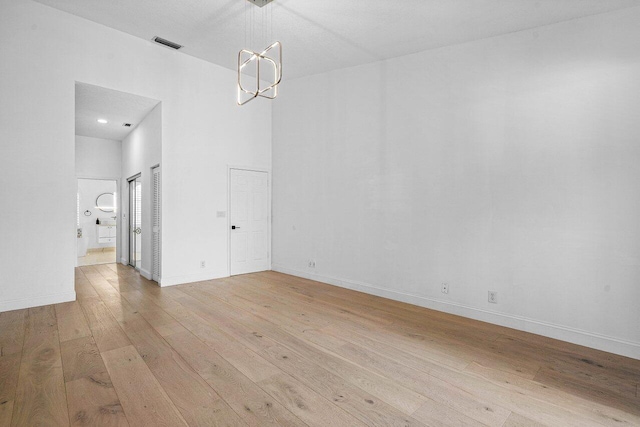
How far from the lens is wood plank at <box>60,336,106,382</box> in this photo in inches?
98.2

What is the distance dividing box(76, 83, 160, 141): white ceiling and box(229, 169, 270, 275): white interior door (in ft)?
6.25

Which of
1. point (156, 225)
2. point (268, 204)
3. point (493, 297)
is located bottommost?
point (493, 297)

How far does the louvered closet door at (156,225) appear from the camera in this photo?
5.38m

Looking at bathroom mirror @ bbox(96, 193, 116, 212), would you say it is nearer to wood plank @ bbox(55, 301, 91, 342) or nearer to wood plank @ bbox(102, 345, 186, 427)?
wood plank @ bbox(55, 301, 91, 342)

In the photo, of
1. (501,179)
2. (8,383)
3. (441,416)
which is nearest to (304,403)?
(441,416)

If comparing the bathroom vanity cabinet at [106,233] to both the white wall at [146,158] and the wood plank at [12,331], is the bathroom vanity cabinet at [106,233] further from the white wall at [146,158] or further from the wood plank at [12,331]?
the wood plank at [12,331]

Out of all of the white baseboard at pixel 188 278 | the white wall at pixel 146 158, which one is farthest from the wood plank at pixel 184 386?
the white wall at pixel 146 158

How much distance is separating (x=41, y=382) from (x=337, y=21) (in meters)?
4.62

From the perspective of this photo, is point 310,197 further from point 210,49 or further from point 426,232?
point 210,49

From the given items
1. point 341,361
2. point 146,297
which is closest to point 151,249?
point 146,297

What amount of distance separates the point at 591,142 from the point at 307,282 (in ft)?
14.0

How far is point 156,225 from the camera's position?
5.51 meters

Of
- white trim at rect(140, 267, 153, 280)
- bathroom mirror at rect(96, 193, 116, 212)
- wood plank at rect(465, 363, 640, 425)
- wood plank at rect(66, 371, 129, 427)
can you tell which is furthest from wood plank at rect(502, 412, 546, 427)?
bathroom mirror at rect(96, 193, 116, 212)

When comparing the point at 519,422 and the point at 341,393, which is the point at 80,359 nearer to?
the point at 341,393
